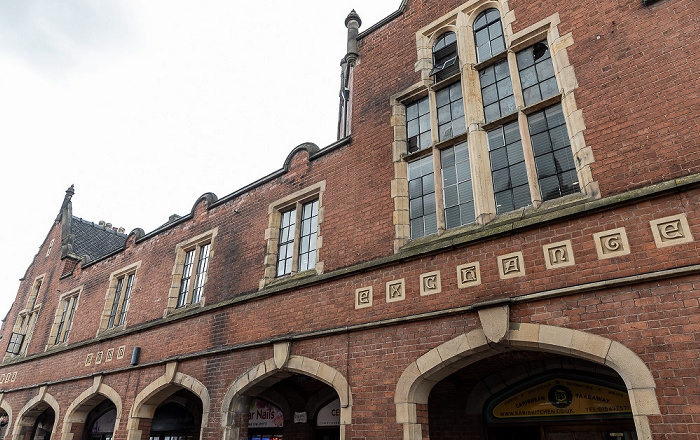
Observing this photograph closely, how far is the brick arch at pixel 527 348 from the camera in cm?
438

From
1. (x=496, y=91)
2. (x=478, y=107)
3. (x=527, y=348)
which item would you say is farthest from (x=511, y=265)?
(x=496, y=91)

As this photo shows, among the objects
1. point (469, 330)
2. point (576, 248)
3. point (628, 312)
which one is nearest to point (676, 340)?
point (628, 312)

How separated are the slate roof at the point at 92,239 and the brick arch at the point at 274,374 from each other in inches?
487

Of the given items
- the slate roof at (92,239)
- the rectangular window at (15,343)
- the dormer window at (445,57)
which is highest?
the slate roof at (92,239)

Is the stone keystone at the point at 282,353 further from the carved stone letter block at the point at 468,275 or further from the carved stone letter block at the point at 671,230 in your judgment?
the carved stone letter block at the point at 671,230

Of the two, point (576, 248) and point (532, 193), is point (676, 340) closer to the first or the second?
point (576, 248)

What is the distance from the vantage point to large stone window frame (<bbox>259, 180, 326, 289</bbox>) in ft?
28.5

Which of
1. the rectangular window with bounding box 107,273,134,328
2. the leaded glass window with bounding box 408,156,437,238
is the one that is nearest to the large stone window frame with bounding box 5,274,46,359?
the rectangular window with bounding box 107,273,134,328

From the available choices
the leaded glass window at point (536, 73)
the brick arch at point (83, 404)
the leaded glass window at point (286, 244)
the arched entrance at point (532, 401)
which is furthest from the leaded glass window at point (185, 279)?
the leaded glass window at point (536, 73)

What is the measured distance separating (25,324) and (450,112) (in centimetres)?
1848

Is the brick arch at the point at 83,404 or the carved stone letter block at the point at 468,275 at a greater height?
the carved stone letter block at the point at 468,275

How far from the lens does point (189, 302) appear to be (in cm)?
1074

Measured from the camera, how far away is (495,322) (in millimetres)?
5426

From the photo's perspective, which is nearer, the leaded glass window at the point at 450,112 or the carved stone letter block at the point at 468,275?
the carved stone letter block at the point at 468,275
